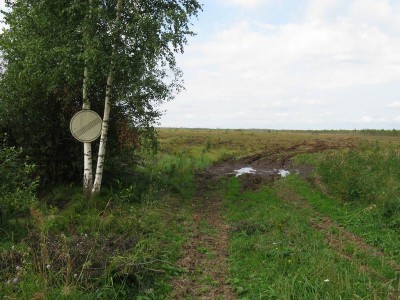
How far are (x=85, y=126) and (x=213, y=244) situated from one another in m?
5.66

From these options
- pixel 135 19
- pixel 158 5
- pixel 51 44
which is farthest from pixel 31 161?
pixel 158 5

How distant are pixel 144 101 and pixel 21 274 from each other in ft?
29.1

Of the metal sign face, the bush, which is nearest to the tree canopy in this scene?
the metal sign face

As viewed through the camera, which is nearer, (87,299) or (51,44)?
(87,299)

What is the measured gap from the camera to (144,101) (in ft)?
44.2

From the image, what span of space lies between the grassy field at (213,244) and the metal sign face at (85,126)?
76.6 inches

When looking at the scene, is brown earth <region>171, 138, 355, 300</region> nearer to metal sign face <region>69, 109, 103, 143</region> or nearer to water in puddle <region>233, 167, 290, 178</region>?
water in puddle <region>233, 167, 290, 178</region>

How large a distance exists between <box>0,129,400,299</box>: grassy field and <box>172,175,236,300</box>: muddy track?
0.08ft

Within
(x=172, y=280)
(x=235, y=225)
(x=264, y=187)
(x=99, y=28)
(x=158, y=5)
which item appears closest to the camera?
(x=172, y=280)

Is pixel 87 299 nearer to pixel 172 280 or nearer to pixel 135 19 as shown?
pixel 172 280

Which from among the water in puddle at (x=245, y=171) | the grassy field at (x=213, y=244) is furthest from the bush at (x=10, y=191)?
the water in puddle at (x=245, y=171)

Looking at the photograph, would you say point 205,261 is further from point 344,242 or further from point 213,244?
point 344,242

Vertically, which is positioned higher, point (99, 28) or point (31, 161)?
point (99, 28)

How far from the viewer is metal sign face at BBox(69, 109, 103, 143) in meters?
11.3
